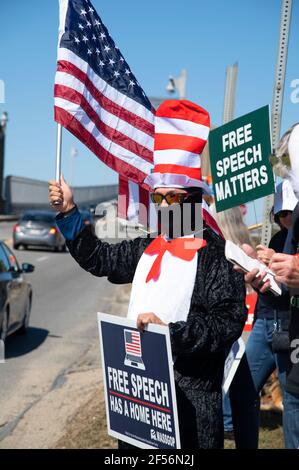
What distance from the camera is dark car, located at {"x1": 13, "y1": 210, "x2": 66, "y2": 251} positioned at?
30.6 metres

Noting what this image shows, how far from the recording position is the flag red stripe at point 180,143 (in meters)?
3.84

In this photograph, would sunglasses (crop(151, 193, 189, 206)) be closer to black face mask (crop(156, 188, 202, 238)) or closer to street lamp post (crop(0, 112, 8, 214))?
black face mask (crop(156, 188, 202, 238))

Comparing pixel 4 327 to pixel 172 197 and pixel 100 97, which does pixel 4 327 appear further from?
pixel 172 197

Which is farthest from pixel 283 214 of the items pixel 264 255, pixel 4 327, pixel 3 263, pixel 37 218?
pixel 37 218

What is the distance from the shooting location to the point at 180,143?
384 centimetres

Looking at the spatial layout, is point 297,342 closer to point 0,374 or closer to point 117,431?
point 117,431

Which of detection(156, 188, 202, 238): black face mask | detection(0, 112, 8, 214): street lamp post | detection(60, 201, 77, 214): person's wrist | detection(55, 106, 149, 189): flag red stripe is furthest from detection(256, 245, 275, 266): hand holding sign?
detection(0, 112, 8, 214): street lamp post

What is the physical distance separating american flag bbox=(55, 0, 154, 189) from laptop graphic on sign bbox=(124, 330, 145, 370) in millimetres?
1197

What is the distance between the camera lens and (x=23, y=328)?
12109mm

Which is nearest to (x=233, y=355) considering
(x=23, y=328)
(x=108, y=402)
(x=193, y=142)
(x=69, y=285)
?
(x=108, y=402)

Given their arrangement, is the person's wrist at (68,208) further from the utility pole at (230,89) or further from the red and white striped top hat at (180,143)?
the utility pole at (230,89)

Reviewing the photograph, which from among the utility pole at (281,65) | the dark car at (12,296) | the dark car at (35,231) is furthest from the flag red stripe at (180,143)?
the dark car at (35,231)

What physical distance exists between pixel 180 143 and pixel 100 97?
108 centimetres

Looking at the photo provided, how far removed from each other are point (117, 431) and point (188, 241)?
3.00ft
